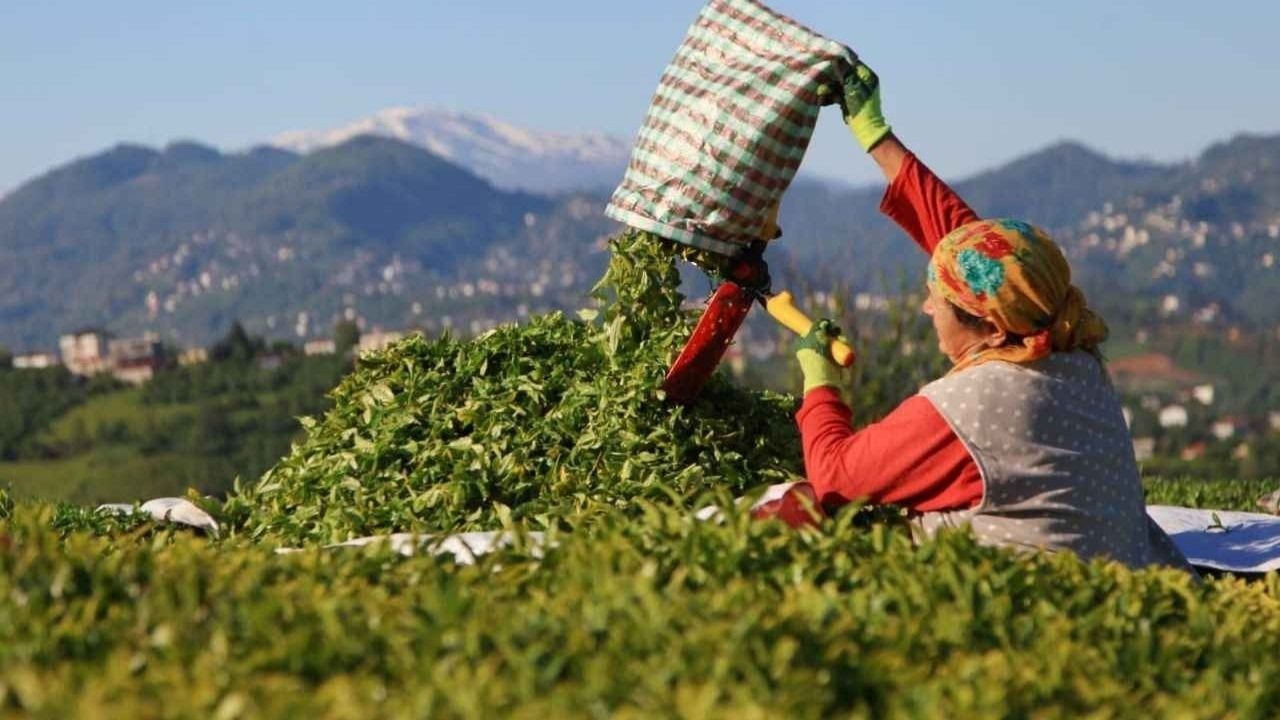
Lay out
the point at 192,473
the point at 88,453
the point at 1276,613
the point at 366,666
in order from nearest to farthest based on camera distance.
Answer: the point at 366,666, the point at 1276,613, the point at 192,473, the point at 88,453

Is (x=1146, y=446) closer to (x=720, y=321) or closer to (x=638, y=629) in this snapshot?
(x=720, y=321)

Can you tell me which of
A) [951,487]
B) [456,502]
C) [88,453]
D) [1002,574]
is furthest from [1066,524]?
[88,453]

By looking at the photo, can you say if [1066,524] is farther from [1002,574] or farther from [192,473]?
[192,473]

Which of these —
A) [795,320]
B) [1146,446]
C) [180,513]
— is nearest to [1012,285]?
[795,320]

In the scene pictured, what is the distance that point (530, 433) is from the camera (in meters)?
6.29

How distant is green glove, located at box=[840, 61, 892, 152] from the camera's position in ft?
19.8

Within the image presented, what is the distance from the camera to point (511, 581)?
3.86m

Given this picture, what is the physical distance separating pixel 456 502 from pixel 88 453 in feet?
321

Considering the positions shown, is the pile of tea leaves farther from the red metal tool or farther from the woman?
the woman

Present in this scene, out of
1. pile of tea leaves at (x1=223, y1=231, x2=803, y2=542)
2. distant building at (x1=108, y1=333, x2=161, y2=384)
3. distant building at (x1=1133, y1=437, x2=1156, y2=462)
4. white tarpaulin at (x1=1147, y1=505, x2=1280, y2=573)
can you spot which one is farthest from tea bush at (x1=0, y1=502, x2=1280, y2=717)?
distant building at (x1=108, y1=333, x2=161, y2=384)

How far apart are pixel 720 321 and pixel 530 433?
0.94 metres

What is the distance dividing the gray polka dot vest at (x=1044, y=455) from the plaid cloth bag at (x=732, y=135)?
1.36 metres

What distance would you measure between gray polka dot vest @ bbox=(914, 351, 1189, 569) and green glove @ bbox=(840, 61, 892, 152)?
1368 millimetres

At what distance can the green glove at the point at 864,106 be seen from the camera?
6.04m
